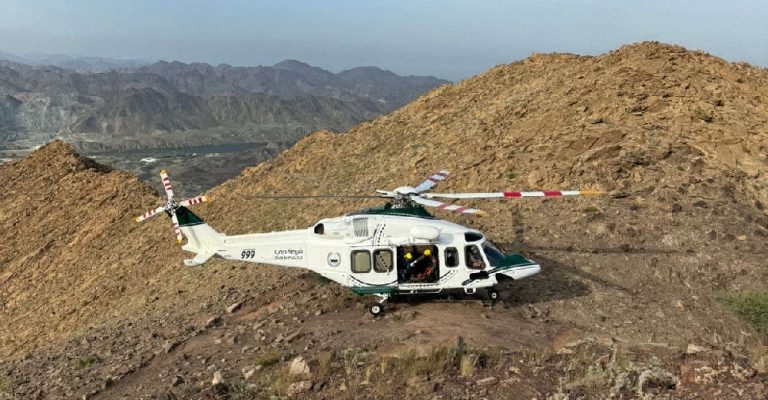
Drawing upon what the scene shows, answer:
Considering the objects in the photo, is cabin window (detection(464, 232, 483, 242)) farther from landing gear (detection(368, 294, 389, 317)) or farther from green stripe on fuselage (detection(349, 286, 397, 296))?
landing gear (detection(368, 294, 389, 317))

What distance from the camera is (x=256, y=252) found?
48.4 feet

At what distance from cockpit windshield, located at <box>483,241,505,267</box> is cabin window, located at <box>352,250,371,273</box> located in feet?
10.3

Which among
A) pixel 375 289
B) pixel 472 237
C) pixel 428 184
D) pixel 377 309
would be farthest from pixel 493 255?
pixel 377 309

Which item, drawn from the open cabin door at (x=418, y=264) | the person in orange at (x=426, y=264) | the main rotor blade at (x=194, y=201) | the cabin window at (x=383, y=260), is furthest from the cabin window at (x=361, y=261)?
the main rotor blade at (x=194, y=201)

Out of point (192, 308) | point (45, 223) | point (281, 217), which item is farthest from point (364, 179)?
point (45, 223)

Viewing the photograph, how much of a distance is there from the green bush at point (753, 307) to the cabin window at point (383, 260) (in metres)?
9.71

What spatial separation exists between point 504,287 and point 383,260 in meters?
4.32

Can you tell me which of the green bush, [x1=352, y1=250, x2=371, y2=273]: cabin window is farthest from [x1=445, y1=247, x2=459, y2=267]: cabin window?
the green bush

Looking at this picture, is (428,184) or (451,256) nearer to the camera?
(451,256)

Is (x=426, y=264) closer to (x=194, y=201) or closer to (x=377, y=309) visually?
(x=377, y=309)

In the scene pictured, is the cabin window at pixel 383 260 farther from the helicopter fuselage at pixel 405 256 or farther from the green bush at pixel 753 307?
the green bush at pixel 753 307

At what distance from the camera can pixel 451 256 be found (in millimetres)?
13680

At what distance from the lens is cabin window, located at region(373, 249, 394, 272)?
543 inches

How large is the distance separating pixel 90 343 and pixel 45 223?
20910mm
